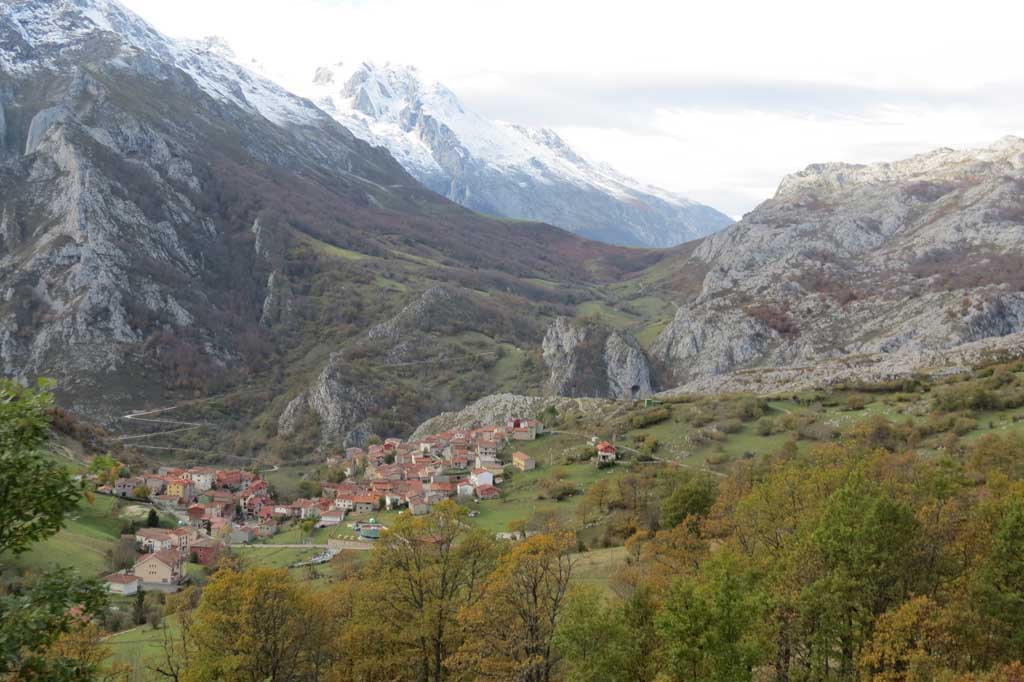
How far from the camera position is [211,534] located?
64625 mm

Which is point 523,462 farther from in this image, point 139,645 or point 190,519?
point 139,645

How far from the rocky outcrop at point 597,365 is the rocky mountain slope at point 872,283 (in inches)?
213

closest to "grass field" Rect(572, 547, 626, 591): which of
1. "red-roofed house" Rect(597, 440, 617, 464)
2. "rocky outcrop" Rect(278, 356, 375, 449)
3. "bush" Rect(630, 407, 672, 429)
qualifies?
"red-roofed house" Rect(597, 440, 617, 464)

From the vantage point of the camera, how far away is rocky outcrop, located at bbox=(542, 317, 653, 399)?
4774 inches

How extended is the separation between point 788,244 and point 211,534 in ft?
409

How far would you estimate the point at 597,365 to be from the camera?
412ft

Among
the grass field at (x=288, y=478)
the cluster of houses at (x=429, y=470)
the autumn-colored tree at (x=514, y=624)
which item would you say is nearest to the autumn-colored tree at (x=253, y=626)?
the autumn-colored tree at (x=514, y=624)

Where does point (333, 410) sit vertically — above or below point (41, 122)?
below

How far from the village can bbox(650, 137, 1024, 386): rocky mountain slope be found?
35.9 metres

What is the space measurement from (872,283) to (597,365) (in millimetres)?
42985

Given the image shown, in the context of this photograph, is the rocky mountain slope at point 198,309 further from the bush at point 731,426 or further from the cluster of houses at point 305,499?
the bush at point 731,426

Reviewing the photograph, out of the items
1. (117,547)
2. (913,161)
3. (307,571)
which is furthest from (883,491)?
(913,161)

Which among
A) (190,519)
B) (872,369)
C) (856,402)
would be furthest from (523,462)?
(872,369)

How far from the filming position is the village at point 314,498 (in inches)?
2159
